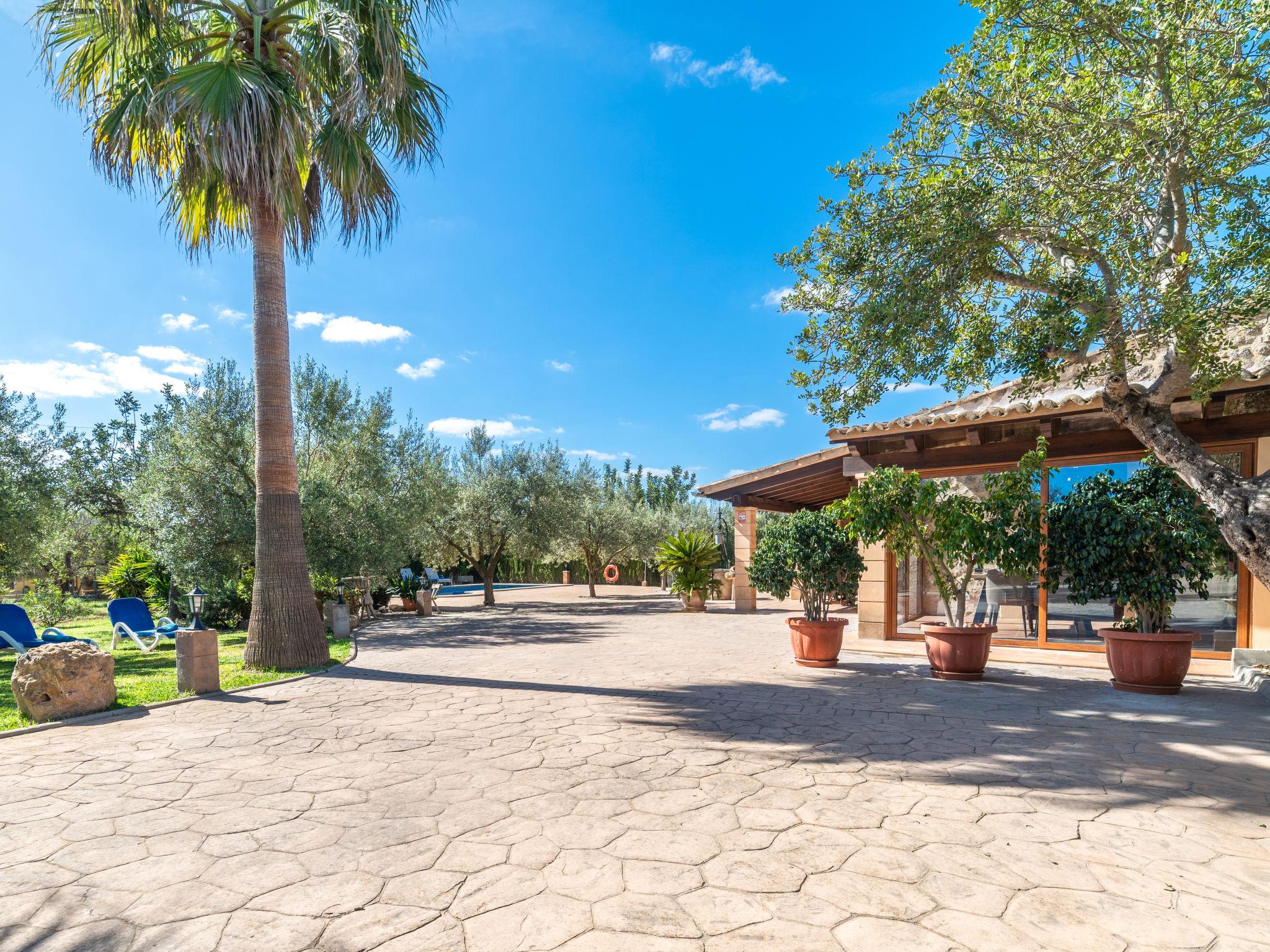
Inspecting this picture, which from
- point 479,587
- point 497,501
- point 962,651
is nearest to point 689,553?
point 497,501

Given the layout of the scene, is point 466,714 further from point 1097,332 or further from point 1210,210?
point 1210,210

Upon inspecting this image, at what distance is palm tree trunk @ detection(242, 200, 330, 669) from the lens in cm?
831

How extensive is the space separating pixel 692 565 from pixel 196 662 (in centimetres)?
1302

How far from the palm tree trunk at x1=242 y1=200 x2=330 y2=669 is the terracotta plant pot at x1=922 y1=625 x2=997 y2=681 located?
8.20 m

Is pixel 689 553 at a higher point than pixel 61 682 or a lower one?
higher

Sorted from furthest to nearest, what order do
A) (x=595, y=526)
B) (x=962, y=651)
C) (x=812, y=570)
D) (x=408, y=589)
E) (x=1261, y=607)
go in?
1. (x=595, y=526)
2. (x=408, y=589)
3. (x=812, y=570)
4. (x=962, y=651)
5. (x=1261, y=607)

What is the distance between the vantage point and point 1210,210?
6453 mm

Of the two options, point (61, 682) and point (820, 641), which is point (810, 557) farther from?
point (61, 682)

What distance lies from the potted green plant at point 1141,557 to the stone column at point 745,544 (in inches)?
424

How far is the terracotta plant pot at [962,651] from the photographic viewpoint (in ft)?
24.8

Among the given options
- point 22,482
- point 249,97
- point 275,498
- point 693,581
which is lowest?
point 693,581

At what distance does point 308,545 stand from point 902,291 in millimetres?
11904

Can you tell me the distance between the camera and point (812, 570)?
808 centimetres

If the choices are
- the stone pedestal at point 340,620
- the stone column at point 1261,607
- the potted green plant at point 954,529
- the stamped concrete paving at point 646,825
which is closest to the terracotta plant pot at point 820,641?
the potted green plant at point 954,529
